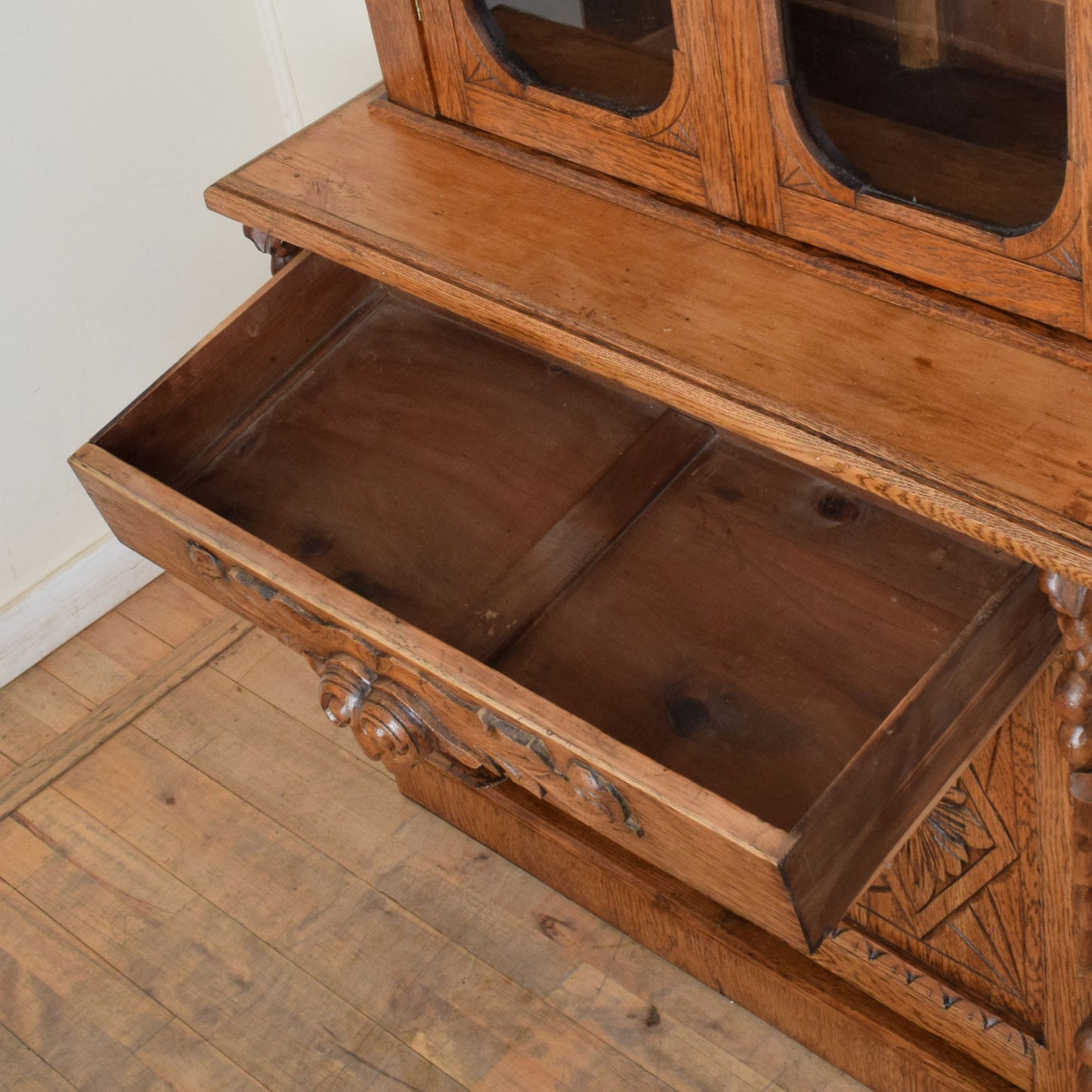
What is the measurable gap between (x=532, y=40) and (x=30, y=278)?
1.10 meters

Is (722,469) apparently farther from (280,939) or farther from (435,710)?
(280,939)

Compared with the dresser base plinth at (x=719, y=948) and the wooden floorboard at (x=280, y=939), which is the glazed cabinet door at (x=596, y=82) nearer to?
the dresser base plinth at (x=719, y=948)

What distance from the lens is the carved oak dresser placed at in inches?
43.1

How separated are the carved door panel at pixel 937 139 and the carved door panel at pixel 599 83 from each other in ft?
0.20

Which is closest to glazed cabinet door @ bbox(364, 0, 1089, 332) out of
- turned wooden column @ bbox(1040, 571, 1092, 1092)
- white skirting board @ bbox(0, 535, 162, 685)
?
turned wooden column @ bbox(1040, 571, 1092, 1092)

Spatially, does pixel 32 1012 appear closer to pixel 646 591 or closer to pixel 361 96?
pixel 646 591

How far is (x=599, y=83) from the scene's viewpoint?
134 centimetres

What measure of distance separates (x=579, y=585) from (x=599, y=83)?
483mm

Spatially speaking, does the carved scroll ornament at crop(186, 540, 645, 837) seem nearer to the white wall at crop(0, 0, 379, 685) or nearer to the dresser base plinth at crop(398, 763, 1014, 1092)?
the dresser base plinth at crop(398, 763, 1014, 1092)

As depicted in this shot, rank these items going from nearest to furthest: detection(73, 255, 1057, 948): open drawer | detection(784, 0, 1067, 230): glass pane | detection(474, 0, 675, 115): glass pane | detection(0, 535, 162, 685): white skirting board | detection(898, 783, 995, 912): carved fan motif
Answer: detection(784, 0, 1067, 230): glass pane, detection(73, 255, 1057, 948): open drawer, detection(474, 0, 675, 115): glass pane, detection(898, 783, 995, 912): carved fan motif, detection(0, 535, 162, 685): white skirting board

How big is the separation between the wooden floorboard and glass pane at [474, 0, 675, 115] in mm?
1077

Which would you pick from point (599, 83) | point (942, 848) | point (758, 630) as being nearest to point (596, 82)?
point (599, 83)

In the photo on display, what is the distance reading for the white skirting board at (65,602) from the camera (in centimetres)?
235

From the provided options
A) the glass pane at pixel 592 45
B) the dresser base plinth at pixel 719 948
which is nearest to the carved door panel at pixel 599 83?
the glass pane at pixel 592 45
